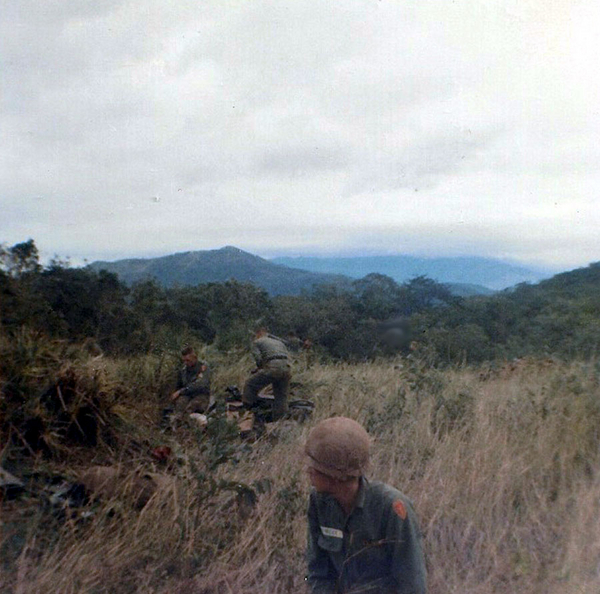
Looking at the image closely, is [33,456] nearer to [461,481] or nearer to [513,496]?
[461,481]

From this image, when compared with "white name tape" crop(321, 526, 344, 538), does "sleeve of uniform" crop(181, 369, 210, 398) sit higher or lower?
lower

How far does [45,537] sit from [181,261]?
8.31m

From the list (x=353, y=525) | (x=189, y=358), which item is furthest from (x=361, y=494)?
(x=189, y=358)

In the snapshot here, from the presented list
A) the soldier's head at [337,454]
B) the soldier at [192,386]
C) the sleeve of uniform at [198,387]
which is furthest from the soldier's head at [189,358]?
the soldier's head at [337,454]

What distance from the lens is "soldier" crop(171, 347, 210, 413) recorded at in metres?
7.59

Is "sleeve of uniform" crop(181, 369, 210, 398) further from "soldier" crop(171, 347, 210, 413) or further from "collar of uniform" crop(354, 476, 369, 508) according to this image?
"collar of uniform" crop(354, 476, 369, 508)

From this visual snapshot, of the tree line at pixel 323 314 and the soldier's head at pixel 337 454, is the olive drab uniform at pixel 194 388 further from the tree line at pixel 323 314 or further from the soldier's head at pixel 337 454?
the soldier's head at pixel 337 454

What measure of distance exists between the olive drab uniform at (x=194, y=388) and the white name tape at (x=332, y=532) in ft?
14.9

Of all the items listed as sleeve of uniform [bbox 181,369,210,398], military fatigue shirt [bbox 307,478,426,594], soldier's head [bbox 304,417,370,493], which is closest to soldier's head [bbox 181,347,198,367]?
sleeve of uniform [bbox 181,369,210,398]

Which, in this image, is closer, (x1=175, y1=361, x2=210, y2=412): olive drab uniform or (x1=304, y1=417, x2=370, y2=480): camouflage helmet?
(x1=304, y1=417, x2=370, y2=480): camouflage helmet

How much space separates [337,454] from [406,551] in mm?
448

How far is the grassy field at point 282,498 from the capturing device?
3.64 m

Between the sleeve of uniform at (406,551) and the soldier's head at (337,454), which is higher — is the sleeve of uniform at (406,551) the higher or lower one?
the lower one

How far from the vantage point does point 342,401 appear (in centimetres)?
770
